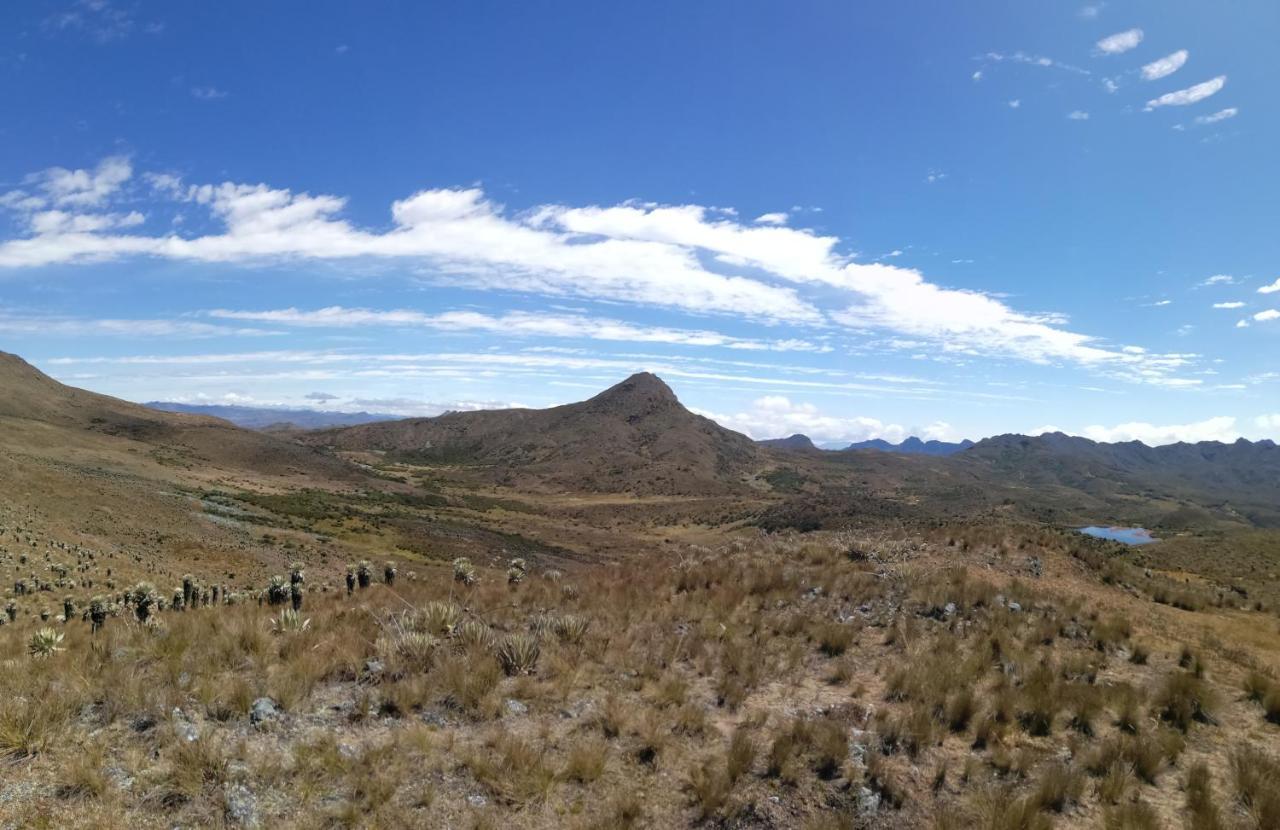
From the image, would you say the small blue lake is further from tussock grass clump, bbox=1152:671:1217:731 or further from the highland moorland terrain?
tussock grass clump, bbox=1152:671:1217:731

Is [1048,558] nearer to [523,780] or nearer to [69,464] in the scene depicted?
[523,780]

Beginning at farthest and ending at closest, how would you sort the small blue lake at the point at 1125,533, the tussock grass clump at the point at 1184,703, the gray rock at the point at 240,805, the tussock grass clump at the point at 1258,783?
1. the small blue lake at the point at 1125,533
2. the tussock grass clump at the point at 1184,703
3. the tussock grass clump at the point at 1258,783
4. the gray rock at the point at 240,805

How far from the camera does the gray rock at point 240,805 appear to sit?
543cm

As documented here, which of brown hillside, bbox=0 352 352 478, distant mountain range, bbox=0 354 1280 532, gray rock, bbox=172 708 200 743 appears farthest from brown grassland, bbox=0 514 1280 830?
brown hillside, bbox=0 352 352 478

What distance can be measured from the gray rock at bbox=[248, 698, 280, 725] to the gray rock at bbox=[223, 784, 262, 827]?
4.09 feet

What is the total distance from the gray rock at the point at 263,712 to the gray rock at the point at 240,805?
1.25 meters

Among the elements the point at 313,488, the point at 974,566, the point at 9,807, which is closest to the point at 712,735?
the point at 9,807

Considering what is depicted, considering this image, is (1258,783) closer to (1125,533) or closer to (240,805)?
Result: (240,805)

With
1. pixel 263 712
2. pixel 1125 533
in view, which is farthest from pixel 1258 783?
pixel 1125 533

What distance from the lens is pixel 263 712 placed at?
707 cm

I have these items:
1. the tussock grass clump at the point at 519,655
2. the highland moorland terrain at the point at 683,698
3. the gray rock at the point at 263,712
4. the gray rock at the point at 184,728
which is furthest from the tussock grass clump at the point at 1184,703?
the gray rock at the point at 184,728

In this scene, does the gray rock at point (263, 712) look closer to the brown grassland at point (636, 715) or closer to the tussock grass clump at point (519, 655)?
the brown grassland at point (636, 715)

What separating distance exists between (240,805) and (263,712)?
1.64 metres

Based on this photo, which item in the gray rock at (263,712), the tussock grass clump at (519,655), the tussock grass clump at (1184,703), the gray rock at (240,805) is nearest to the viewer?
the gray rock at (240,805)
